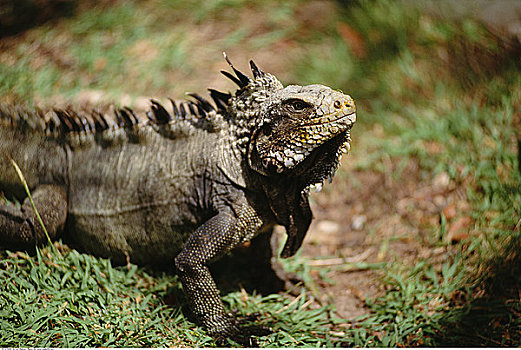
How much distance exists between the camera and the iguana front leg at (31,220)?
11.7 ft

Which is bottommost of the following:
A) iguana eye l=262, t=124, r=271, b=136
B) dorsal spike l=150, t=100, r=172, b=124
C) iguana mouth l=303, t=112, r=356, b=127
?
dorsal spike l=150, t=100, r=172, b=124

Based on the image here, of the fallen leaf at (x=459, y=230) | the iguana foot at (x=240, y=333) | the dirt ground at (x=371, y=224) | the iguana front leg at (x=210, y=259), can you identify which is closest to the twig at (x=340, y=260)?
the dirt ground at (x=371, y=224)

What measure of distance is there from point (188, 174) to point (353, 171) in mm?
2754

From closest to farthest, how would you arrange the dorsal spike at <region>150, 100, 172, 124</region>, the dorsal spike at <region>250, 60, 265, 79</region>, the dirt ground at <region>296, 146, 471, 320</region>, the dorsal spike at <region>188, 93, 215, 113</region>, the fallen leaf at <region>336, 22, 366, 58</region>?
1. the dorsal spike at <region>250, 60, 265, 79</region>
2. the dorsal spike at <region>188, 93, 215, 113</region>
3. the dorsal spike at <region>150, 100, 172, 124</region>
4. the dirt ground at <region>296, 146, 471, 320</region>
5. the fallen leaf at <region>336, 22, 366, 58</region>

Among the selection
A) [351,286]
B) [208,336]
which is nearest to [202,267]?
[208,336]

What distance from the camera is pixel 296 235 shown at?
359 cm

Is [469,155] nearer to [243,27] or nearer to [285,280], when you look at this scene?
[285,280]

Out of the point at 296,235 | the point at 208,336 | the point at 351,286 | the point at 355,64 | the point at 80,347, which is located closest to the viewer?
the point at 80,347

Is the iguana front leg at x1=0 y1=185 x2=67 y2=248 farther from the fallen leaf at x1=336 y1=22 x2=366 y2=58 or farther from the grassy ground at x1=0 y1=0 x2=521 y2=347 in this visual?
the fallen leaf at x1=336 y1=22 x2=366 y2=58

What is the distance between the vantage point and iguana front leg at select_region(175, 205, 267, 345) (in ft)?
10.5

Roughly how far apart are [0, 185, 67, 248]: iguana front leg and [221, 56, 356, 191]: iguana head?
150 cm

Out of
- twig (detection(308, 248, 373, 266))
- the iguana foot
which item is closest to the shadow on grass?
twig (detection(308, 248, 373, 266))

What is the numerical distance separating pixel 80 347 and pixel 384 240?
2924mm

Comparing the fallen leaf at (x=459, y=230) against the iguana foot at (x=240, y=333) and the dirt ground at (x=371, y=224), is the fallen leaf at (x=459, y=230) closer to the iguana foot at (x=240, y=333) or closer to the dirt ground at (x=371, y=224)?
the dirt ground at (x=371, y=224)
